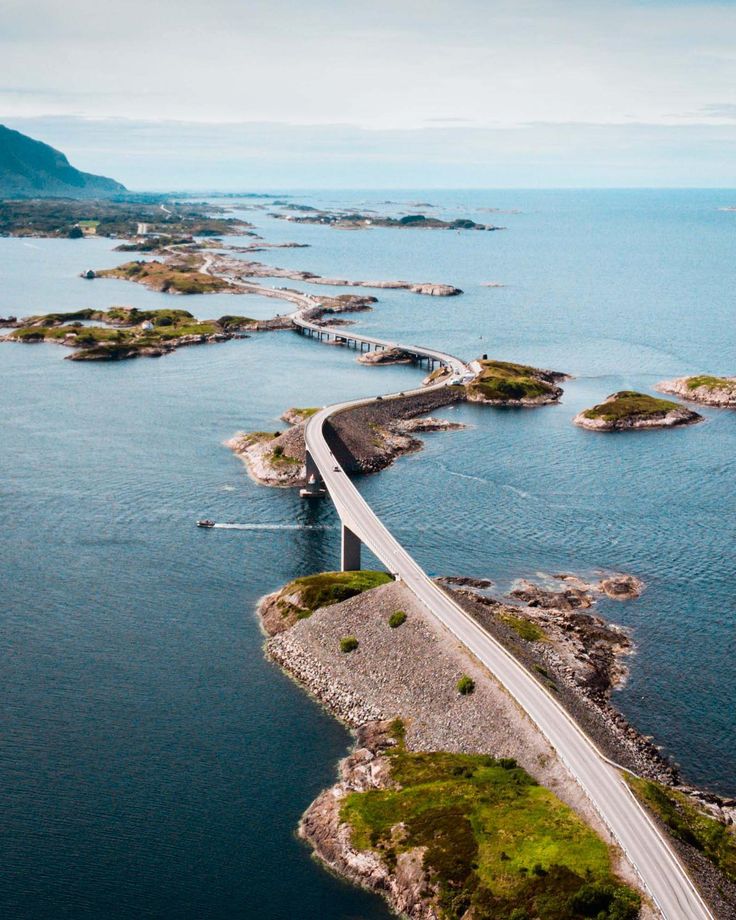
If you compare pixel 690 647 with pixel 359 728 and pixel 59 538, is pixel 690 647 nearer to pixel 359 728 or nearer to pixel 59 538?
pixel 359 728

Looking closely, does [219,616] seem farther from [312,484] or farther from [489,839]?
[489,839]

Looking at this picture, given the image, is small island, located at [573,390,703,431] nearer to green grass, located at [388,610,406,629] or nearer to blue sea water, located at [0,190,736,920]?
blue sea water, located at [0,190,736,920]

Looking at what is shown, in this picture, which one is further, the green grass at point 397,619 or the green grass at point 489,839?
the green grass at point 397,619

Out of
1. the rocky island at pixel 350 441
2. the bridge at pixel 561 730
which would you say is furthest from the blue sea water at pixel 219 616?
the bridge at pixel 561 730

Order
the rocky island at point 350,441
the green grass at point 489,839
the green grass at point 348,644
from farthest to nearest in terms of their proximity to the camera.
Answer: the rocky island at point 350,441
the green grass at point 348,644
the green grass at point 489,839

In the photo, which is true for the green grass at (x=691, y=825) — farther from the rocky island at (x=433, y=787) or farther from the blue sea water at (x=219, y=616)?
the blue sea water at (x=219, y=616)

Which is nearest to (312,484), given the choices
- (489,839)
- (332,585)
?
(332,585)

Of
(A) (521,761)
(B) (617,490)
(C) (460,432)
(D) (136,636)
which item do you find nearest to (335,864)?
(A) (521,761)
